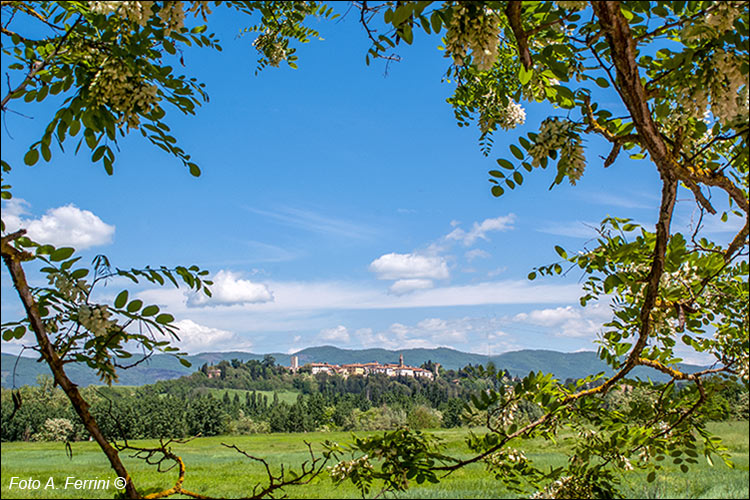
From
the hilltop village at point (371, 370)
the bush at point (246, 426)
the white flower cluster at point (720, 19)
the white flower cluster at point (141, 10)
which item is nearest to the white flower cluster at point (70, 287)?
the white flower cluster at point (141, 10)

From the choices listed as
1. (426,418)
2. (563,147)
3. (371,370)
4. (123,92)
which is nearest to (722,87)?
(563,147)

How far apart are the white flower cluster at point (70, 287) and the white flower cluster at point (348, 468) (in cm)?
130

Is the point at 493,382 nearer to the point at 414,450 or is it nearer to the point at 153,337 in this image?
the point at 414,450

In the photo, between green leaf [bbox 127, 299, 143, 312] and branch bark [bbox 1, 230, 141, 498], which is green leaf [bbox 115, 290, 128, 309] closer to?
green leaf [bbox 127, 299, 143, 312]

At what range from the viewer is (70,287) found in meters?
1.51

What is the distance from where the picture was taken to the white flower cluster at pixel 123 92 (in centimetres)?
147

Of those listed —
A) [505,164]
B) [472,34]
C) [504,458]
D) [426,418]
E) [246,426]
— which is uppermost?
[472,34]

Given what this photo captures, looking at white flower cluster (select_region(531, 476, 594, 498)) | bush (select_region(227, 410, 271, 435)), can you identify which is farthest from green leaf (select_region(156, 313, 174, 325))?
bush (select_region(227, 410, 271, 435))

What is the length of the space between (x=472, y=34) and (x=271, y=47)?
96.2 inches

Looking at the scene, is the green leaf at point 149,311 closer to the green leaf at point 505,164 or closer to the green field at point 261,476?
the green leaf at point 505,164

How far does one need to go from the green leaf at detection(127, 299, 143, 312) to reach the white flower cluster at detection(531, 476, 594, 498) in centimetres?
220

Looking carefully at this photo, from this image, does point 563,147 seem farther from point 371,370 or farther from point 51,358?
point 371,370

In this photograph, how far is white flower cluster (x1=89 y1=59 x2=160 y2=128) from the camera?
1.47 meters

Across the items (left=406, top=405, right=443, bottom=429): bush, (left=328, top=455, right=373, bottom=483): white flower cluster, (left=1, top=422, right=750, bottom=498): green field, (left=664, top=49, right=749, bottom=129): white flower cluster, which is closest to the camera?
(left=664, top=49, right=749, bottom=129): white flower cluster
